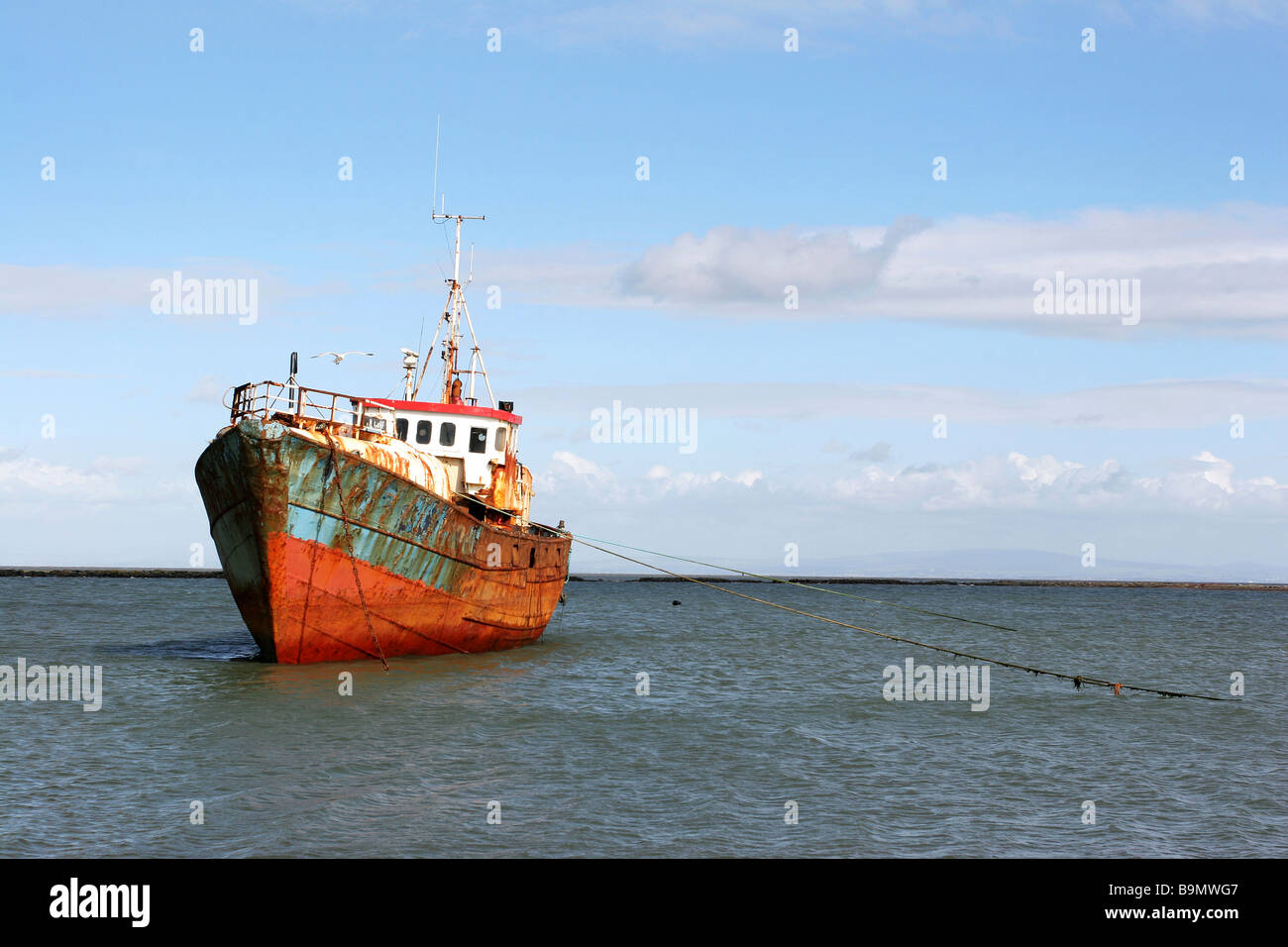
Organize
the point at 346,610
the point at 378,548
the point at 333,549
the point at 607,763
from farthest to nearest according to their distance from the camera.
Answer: the point at 346,610 < the point at 378,548 < the point at 333,549 < the point at 607,763

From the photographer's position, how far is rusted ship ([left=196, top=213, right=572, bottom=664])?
20328 mm

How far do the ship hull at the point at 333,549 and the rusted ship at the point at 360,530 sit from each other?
27 millimetres

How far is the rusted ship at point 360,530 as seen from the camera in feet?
66.7

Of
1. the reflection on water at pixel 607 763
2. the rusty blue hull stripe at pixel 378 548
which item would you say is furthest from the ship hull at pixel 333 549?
the reflection on water at pixel 607 763

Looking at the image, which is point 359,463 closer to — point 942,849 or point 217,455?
point 217,455

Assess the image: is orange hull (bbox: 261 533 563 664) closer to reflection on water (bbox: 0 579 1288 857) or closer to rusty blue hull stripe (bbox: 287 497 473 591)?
rusty blue hull stripe (bbox: 287 497 473 591)

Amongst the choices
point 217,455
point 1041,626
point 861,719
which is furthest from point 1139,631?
point 217,455

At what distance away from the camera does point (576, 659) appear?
2952 cm

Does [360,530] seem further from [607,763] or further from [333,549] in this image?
[607,763]

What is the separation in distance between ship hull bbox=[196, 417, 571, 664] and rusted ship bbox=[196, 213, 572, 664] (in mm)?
27

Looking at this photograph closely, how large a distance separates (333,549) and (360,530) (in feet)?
1.99

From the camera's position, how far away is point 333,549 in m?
20.9

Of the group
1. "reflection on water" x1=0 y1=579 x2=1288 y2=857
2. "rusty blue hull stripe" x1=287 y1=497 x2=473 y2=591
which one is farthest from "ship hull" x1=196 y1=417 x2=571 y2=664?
"reflection on water" x1=0 y1=579 x2=1288 y2=857

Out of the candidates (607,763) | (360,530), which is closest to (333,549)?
(360,530)
